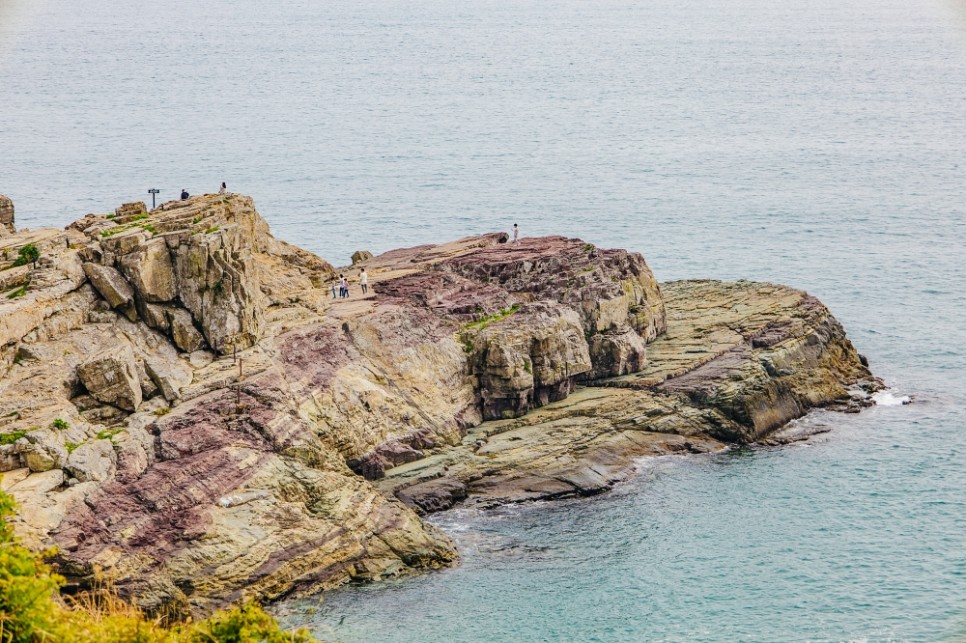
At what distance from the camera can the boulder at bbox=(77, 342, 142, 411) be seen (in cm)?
6412

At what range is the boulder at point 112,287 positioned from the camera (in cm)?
6862

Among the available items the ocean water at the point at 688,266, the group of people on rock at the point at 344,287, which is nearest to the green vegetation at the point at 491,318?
the group of people on rock at the point at 344,287

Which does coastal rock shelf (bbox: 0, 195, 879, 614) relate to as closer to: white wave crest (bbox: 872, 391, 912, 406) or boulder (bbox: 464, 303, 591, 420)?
boulder (bbox: 464, 303, 591, 420)

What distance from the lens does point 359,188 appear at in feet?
505

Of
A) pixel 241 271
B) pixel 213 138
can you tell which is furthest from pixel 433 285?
pixel 213 138

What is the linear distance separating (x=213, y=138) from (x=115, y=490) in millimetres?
129782

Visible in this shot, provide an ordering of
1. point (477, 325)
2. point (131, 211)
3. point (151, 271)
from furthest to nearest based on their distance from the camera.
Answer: point (477, 325), point (131, 211), point (151, 271)

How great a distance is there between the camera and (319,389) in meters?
70.7

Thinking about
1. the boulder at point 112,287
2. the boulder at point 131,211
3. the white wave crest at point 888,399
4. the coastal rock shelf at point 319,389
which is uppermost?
the boulder at point 131,211

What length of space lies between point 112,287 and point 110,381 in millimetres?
6359

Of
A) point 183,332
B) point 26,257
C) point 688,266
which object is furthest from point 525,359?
point 688,266

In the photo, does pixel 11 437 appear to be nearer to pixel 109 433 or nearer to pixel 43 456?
pixel 43 456

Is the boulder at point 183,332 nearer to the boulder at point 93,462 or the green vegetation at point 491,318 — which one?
the boulder at point 93,462

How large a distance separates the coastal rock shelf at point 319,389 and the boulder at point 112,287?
135mm
